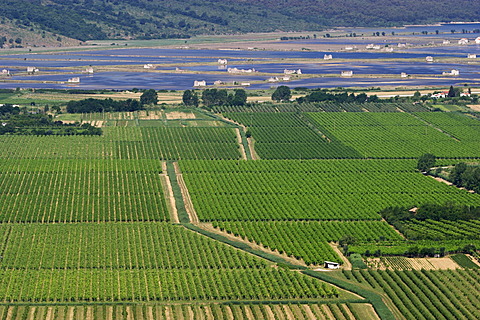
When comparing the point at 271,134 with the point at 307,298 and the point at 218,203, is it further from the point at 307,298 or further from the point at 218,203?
the point at 307,298

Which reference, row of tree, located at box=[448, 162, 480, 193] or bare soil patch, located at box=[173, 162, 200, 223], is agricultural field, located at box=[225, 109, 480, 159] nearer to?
row of tree, located at box=[448, 162, 480, 193]

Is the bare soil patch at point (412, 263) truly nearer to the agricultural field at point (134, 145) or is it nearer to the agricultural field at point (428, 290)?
the agricultural field at point (428, 290)

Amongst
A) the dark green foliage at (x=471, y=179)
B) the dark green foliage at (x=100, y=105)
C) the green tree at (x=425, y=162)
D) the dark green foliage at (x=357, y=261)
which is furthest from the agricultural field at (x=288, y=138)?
the dark green foliage at (x=357, y=261)

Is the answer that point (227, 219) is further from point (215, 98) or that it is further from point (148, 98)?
point (215, 98)

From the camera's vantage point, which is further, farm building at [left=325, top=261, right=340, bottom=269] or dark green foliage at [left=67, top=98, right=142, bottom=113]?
dark green foliage at [left=67, top=98, right=142, bottom=113]

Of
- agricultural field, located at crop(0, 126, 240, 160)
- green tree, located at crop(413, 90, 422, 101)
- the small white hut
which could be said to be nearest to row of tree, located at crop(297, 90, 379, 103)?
green tree, located at crop(413, 90, 422, 101)
